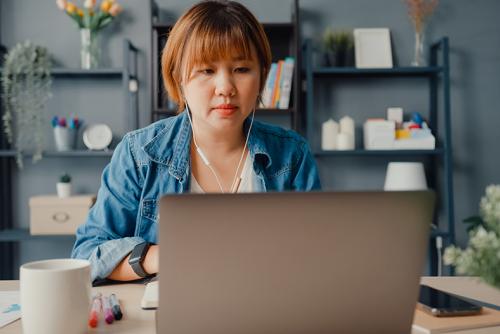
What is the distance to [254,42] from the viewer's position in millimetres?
1293

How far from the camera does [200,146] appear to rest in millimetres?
1444

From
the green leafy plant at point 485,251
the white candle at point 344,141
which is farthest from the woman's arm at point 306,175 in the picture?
the white candle at point 344,141

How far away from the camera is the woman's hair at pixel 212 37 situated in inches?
48.6

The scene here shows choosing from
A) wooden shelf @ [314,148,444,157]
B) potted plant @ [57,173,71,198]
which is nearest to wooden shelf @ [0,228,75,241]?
potted plant @ [57,173,71,198]

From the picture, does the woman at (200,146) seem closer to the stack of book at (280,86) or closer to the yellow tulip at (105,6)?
the stack of book at (280,86)

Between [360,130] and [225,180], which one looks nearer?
[225,180]

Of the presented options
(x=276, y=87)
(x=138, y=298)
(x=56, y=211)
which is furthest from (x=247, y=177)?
(x=56, y=211)

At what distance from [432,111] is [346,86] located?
0.53m

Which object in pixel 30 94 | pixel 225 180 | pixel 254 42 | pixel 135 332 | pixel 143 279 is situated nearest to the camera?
pixel 135 332

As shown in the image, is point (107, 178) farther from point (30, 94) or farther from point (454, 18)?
point (454, 18)

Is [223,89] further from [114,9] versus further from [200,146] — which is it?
[114,9]

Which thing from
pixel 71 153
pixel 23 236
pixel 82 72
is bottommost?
pixel 23 236

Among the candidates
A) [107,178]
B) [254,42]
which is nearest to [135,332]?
[107,178]

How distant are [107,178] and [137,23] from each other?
6.84 ft
